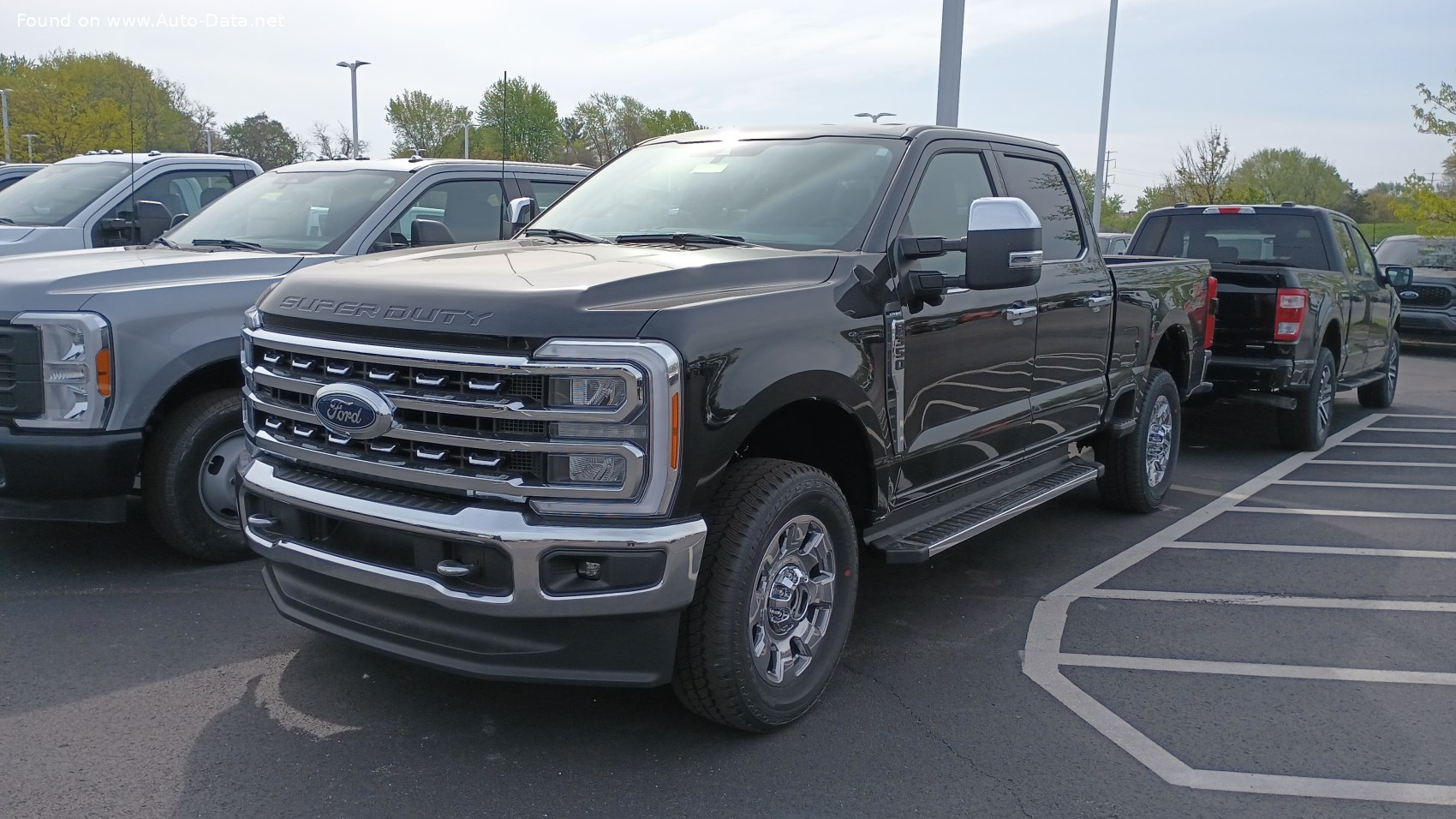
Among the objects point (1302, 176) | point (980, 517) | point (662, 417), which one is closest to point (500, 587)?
point (662, 417)

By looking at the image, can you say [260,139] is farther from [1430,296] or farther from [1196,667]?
[1196,667]

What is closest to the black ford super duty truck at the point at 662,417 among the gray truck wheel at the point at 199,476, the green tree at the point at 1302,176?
the gray truck wheel at the point at 199,476

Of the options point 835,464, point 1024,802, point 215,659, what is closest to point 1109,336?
point 835,464

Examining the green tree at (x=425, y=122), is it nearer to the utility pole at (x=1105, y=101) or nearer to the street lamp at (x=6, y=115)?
the street lamp at (x=6, y=115)

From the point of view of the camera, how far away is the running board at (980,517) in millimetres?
4219

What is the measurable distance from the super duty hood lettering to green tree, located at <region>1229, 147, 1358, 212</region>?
69322 millimetres

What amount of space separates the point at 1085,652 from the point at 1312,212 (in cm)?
667

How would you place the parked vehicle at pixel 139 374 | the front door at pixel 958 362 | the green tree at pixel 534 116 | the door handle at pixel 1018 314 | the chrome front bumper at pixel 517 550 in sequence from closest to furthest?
→ 1. the chrome front bumper at pixel 517 550
2. the front door at pixel 958 362
3. the parked vehicle at pixel 139 374
4. the door handle at pixel 1018 314
5. the green tree at pixel 534 116

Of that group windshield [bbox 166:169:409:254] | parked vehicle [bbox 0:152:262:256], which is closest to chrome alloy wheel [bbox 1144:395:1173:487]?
windshield [bbox 166:169:409:254]

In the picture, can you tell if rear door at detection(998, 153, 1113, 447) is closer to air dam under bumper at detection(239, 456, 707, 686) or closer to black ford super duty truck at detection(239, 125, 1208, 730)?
black ford super duty truck at detection(239, 125, 1208, 730)

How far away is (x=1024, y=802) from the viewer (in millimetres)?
3312

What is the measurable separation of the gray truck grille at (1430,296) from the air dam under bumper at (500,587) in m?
17.2

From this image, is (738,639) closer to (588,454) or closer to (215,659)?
(588,454)

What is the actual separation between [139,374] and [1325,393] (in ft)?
28.2
